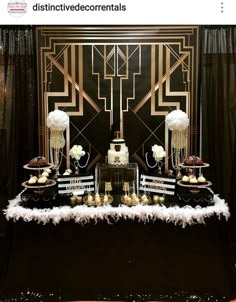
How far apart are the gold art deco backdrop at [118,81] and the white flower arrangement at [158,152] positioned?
0.55 ft

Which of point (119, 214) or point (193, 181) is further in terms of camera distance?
point (193, 181)

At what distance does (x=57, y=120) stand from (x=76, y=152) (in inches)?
12.9

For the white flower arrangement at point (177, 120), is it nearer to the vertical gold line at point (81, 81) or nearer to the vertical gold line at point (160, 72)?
the vertical gold line at point (160, 72)

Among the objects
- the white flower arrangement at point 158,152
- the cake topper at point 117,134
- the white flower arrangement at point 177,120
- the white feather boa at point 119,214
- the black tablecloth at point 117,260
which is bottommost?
the black tablecloth at point 117,260

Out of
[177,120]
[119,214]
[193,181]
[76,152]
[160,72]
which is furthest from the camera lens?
[160,72]

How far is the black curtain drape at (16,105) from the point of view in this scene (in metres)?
3.52

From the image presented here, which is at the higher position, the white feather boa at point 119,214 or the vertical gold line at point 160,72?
the vertical gold line at point 160,72

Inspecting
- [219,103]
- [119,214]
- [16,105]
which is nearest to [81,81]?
[16,105]

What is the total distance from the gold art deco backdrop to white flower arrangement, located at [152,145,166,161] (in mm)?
168

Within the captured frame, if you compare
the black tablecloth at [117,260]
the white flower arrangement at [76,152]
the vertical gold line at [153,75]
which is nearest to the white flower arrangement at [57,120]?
the white flower arrangement at [76,152]

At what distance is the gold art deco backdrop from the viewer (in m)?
3.59

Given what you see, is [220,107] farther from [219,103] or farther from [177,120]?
[177,120]

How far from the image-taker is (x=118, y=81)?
12.0ft

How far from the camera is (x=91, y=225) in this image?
2.90 meters
